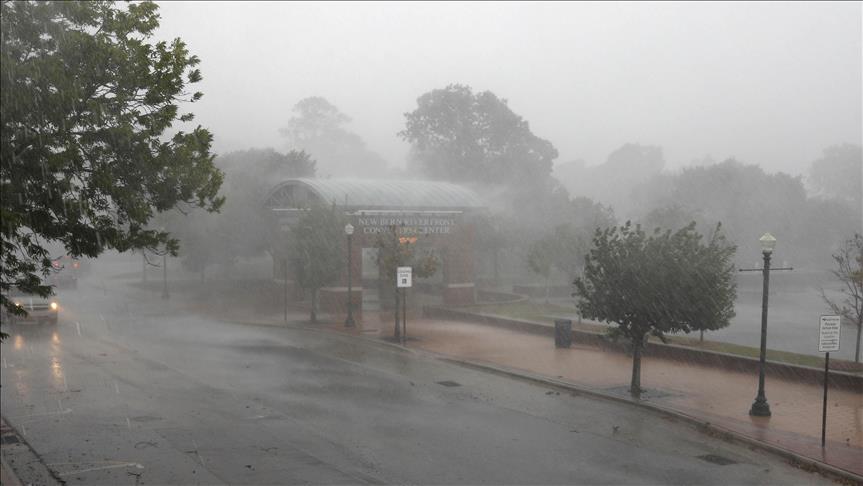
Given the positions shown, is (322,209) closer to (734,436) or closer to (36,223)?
(734,436)

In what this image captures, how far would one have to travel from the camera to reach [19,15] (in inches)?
351

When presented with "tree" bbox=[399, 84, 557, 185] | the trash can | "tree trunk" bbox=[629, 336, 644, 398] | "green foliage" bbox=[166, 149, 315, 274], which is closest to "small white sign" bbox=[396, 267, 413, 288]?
the trash can

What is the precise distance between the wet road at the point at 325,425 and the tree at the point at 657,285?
212cm

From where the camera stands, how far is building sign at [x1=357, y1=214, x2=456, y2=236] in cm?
4019

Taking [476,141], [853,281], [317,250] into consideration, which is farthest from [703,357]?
[476,141]

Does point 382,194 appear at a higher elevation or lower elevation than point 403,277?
higher

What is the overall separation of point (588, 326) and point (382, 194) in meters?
15.8

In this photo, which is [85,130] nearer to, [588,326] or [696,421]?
[696,421]

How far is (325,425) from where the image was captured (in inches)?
614

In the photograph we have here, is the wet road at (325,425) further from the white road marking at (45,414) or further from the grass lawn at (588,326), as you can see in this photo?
the grass lawn at (588,326)

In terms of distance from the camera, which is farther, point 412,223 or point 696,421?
point 412,223

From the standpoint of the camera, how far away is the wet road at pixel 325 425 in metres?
12.3

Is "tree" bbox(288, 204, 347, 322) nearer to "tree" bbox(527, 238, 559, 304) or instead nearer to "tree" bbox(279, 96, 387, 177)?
"tree" bbox(527, 238, 559, 304)

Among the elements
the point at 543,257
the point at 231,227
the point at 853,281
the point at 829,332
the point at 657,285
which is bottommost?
the point at 829,332
